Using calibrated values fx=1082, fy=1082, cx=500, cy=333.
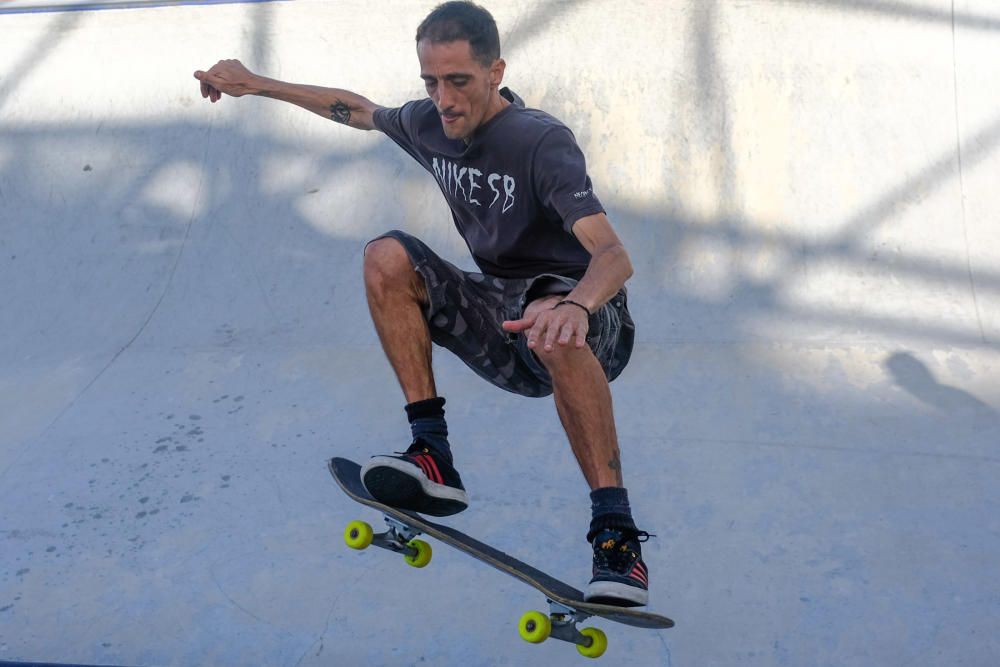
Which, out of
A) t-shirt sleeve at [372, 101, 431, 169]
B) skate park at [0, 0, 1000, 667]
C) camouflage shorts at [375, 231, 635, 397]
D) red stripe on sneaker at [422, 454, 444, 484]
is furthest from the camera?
skate park at [0, 0, 1000, 667]

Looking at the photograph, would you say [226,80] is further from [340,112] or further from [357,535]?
[357,535]

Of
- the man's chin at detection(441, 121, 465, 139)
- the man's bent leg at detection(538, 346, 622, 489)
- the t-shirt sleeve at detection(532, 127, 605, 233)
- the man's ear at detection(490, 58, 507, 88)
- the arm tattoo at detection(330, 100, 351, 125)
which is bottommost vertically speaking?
the man's bent leg at detection(538, 346, 622, 489)

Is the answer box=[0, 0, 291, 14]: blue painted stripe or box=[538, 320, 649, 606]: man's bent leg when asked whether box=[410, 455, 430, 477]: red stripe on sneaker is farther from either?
box=[0, 0, 291, 14]: blue painted stripe

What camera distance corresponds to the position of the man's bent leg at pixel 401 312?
10.2 ft

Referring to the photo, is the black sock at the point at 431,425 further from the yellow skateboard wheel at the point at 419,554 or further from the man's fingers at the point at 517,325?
the man's fingers at the point at 517,325

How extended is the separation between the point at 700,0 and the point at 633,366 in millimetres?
2535

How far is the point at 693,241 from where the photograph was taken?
19.3ft

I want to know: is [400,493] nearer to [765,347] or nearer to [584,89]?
[765,347]

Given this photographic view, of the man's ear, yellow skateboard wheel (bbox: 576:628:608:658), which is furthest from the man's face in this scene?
yellow skateboard wheel (bbox: 576:628:608:658)

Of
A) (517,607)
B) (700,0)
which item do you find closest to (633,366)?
(517,607)

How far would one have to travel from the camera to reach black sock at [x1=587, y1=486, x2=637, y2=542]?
290 centimetres

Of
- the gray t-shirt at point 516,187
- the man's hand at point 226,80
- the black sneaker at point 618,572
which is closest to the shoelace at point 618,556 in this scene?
the black sneaker at point 618,572

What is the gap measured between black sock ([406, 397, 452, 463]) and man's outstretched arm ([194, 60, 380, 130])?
105 centimetres

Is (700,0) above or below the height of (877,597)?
above
